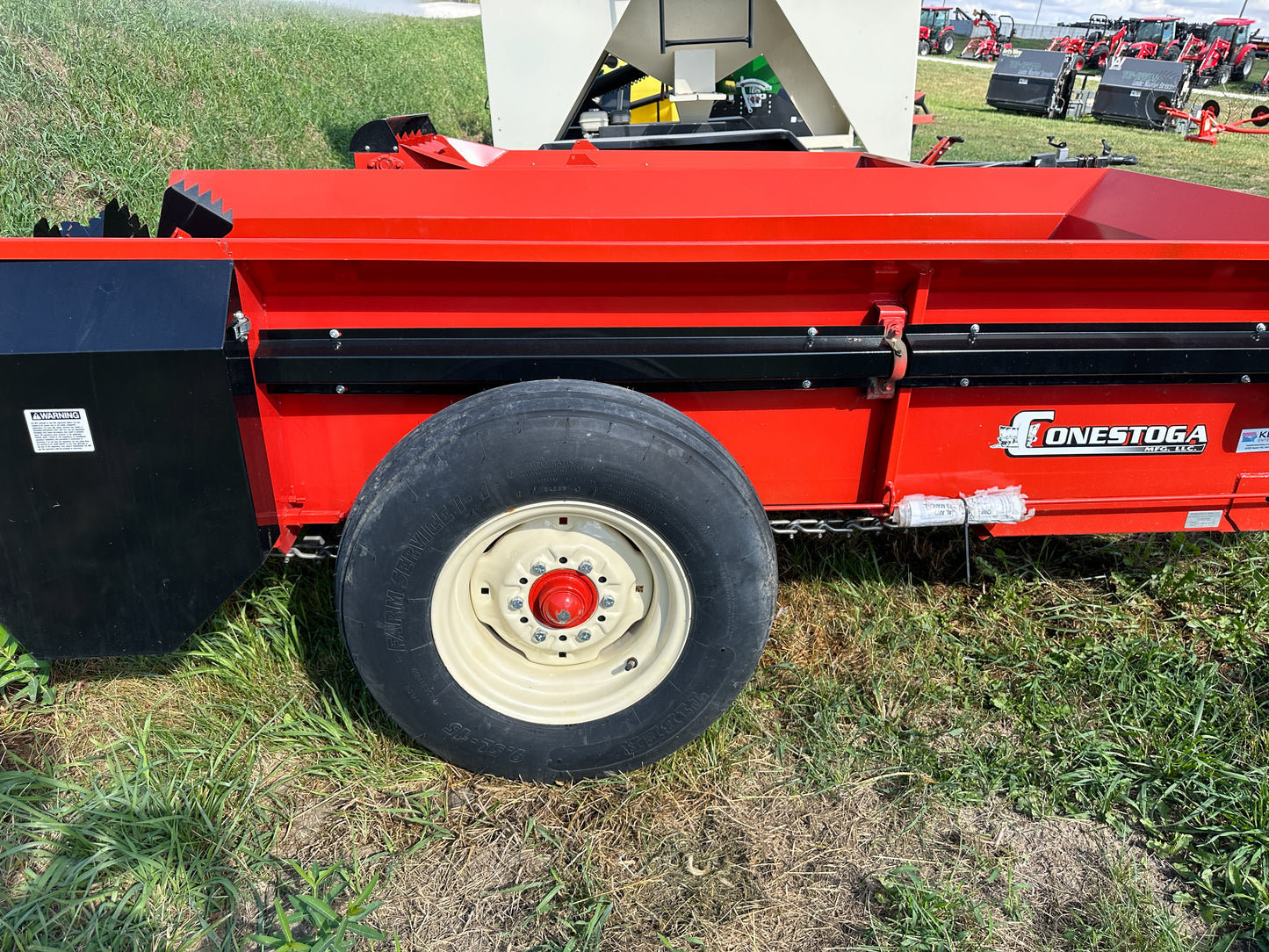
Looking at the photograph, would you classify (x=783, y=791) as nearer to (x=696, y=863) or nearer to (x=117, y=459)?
(x=696, y=863)

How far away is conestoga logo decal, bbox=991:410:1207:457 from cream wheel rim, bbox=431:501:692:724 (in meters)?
0.92

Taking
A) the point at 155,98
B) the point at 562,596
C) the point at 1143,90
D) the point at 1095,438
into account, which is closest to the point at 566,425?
the point at 562,596

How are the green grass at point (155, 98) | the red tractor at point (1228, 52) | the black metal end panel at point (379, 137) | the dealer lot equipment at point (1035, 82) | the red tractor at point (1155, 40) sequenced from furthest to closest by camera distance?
the red tractor at point (1228, 52)
the red tractor at point (1155, 40)
the dealer lot equipment at point (1035, 82)
the green grass at point (155, 98)
the black metal end panel at point (379, 137)

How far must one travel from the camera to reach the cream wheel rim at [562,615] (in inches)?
75.1

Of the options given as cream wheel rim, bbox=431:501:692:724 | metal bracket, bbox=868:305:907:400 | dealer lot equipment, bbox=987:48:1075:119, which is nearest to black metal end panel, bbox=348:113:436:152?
cream wheel rim, bbox=431:501:692:724

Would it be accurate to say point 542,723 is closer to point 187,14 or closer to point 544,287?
point 544,287

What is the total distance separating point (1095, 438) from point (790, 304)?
2.80ft

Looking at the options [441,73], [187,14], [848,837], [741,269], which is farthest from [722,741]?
[441,73]

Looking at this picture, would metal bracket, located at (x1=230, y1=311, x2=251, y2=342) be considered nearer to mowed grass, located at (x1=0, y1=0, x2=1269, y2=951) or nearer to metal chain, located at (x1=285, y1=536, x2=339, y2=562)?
metal chain, located at (x1=285, y1=536, x2=339, y2=562)

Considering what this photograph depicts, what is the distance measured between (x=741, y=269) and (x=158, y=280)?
1205mm

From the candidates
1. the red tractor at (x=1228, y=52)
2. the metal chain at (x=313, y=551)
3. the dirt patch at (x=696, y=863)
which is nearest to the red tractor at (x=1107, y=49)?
the red tractor at (x=1228, y=52)

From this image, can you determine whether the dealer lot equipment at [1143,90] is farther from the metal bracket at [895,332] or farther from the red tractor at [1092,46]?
the metal bracket at [895,332]

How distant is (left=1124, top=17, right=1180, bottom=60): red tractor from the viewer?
22172mm

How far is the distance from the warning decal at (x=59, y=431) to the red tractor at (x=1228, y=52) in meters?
29.9
